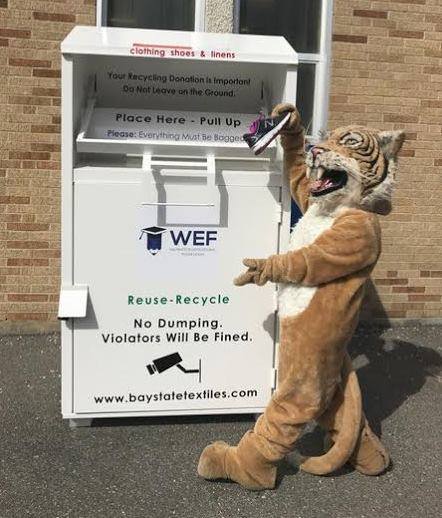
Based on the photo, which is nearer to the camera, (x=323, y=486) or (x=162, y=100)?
(x=323, y=486)

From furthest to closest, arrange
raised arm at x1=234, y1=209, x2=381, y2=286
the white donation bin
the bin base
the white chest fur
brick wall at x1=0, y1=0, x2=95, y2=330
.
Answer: brick wall at x1=0, y1=0, x2=95, y2=330 < the bin base < the white donation bin < the white chest fur < raised arm at x1=234, y1=209, x2=381, y2=286

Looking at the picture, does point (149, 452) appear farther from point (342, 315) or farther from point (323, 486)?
point (342, 315)

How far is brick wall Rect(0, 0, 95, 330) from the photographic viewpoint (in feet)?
15.0

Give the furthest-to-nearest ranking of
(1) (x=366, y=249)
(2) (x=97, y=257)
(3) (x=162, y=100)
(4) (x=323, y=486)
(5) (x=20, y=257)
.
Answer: (5) (x=20, y=257), (3) (x=162, y=100), (2) (x=97, y=257), (4) (x=323, y=486), (1) (x=366, y=249)

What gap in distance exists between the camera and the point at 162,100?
3504mm

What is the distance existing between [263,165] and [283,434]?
132cm

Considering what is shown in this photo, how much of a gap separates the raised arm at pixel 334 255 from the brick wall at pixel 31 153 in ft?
7.95

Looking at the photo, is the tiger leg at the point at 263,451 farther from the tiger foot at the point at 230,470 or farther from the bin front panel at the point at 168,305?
the bin front panel at the point at 168,305

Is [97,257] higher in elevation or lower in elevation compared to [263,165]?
lower

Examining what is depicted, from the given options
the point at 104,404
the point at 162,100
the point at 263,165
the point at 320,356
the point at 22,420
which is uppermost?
the point at 162,100

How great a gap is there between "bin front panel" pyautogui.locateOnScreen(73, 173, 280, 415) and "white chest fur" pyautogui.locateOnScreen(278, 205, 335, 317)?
0.27 m

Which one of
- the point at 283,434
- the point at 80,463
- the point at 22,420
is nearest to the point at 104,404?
the point at 80,463

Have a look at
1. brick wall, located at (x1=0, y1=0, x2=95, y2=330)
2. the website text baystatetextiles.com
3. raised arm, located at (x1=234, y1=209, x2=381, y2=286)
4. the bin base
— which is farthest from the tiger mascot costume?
brick wall, located at (x1=0, y1=0, x2=95, y2=330)

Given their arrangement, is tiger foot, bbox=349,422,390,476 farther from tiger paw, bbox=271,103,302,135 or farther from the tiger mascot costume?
tiger paw, bbox=271,103,302,135
